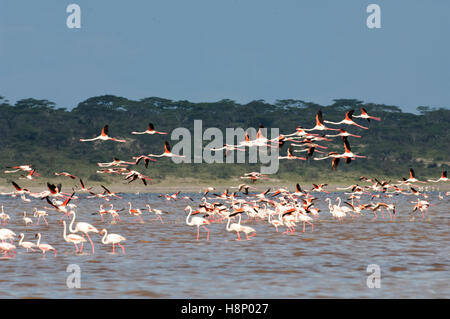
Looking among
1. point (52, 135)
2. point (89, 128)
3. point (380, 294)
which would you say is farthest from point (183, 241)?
point (89, 128)

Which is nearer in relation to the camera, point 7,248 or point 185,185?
point 7,248

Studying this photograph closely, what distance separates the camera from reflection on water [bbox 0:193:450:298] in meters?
18.3

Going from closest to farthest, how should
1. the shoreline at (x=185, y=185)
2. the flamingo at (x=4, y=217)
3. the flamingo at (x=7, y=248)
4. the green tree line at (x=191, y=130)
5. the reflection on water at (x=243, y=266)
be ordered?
the reflection on water at (x=243, y=266)
the flamingo at (x=7, y=248)
the flamingo at (x=4, y=217)
the shoreline at (x=185, y=185)
the green tree line at (x=191, y=130)

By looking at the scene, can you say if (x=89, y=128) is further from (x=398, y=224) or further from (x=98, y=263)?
(x=98, y=263)

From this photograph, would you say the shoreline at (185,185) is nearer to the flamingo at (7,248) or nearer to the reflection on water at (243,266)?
the reflection on water at (243,266)

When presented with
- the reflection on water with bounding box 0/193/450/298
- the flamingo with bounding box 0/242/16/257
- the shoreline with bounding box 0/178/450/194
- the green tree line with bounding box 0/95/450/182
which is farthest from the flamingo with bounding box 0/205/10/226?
the green tree line with bounding box 0/95/450/182

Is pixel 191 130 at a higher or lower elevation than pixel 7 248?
higher

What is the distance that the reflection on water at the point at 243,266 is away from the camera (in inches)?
722

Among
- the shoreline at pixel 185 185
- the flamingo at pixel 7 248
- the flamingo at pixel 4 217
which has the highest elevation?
the flamingo at pixel 7 248

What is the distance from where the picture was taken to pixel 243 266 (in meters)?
22.6

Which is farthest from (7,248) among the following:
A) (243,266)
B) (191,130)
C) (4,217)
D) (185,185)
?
(191,130)

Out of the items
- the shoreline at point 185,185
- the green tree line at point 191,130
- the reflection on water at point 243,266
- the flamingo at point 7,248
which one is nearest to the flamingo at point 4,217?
the reflection on water at point 243,266

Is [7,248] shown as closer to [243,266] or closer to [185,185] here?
[243,266]

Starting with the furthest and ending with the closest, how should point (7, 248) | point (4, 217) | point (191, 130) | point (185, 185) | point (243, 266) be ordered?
point (191, 130), point (185, 185), point (4, 217), point (7, 248), point (243, 266)
